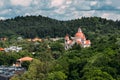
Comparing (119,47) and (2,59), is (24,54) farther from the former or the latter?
(119,47)

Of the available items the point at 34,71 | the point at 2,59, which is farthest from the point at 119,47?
the point at 2,59

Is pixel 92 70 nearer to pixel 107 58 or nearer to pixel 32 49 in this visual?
pixel 107 58

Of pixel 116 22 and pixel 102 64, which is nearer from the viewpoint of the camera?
pixel 102 64

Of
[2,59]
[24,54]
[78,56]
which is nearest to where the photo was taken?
[78,56]

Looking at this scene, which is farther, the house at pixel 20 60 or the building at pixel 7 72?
the house at pixel 20 60

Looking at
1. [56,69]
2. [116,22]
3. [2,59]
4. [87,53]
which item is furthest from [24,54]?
[116,22]

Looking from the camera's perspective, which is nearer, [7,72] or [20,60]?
[7,72]

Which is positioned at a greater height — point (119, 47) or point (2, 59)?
point (119, 47)

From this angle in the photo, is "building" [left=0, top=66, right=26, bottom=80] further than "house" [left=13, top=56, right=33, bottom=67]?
No

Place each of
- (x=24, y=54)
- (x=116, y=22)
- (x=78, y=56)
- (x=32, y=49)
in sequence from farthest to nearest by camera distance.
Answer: (x=116, y=22), (x=32, y=49), (x=24, y=54), (x=78, y=56)
